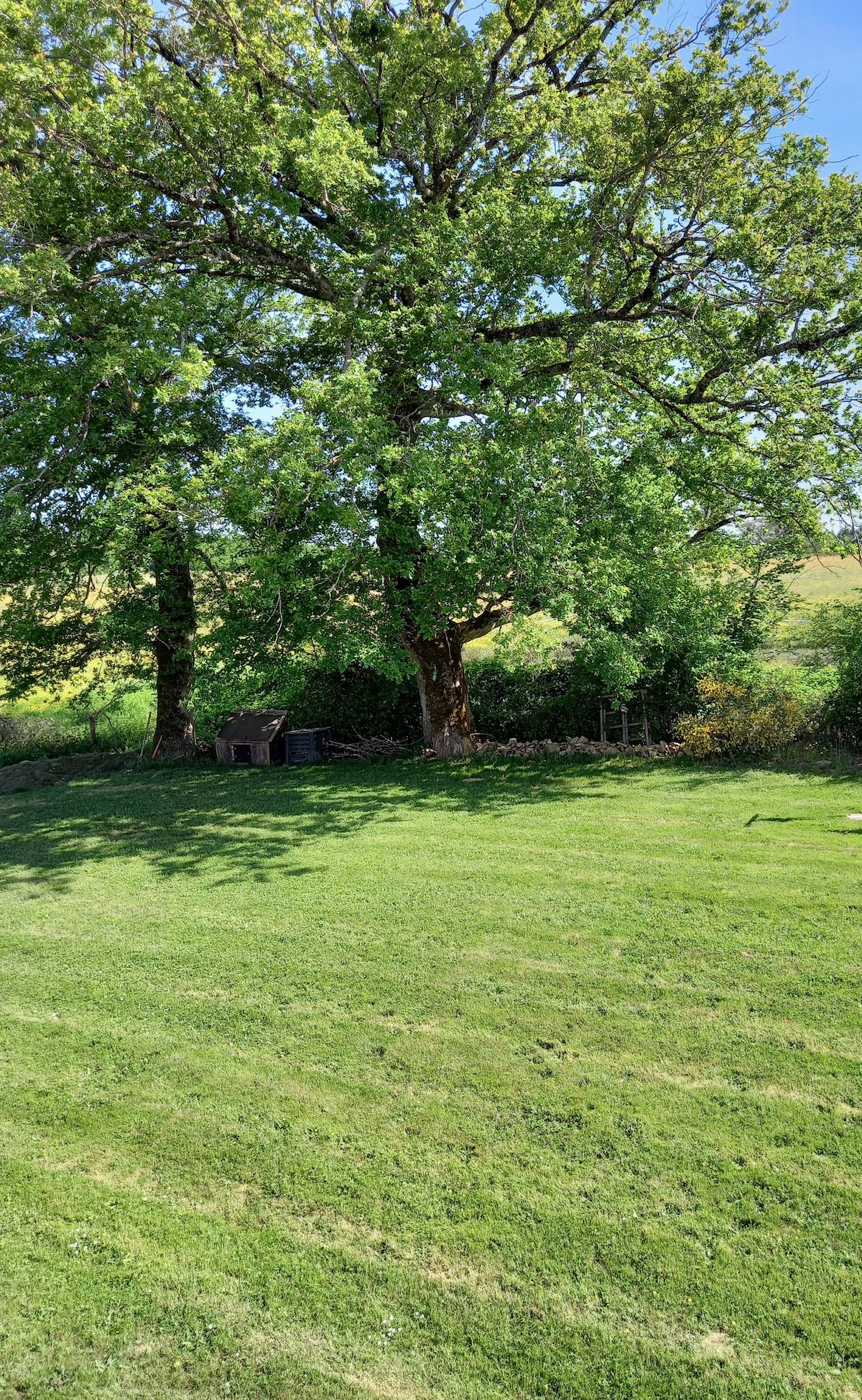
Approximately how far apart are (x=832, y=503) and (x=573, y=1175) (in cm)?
1118

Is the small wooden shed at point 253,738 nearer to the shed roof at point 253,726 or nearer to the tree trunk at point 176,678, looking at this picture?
the shed roof at point 253,726

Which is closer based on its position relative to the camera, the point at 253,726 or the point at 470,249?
the point at 470,249

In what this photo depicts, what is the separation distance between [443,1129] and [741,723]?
843 centimetres

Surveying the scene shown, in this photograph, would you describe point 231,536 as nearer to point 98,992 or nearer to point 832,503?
point 98,992

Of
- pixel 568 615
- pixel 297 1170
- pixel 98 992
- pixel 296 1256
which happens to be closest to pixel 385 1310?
pixel 296 1256

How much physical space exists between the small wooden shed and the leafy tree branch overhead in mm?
3643

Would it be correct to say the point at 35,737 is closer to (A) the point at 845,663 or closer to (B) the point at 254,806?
(B) the point at 254,806

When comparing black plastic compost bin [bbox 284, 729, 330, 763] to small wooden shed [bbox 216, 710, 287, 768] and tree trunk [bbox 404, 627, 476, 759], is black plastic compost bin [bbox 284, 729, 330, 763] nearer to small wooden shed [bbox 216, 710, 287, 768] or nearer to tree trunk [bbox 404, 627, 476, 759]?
small wooden shed [bbox 216, 710, 287, 768]

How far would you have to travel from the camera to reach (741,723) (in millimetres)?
10828

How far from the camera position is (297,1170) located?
136 inches

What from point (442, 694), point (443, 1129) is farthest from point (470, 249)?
point (443, 1129)

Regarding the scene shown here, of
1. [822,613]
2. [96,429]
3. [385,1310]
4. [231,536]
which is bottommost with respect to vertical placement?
[385,1310]

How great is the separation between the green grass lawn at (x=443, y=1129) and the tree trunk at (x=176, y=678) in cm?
699

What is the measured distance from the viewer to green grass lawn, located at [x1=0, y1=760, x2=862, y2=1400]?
2.64 m
